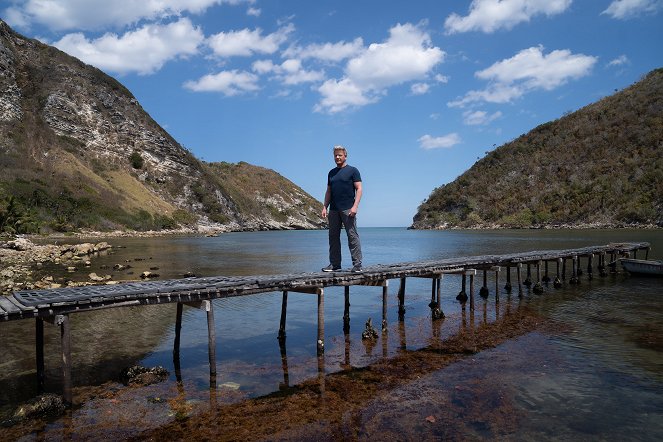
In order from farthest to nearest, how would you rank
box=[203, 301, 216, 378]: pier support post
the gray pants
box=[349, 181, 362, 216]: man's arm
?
the gray pants, box=[349, 181, 362, 216]: man's arm, box=[203, 301, 216, 378]: pier support post

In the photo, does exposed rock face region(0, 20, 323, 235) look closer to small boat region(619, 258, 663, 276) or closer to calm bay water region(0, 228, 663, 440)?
calm bay water region(0, 228, 663, 440)

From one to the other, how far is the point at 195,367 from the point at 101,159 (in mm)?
100312

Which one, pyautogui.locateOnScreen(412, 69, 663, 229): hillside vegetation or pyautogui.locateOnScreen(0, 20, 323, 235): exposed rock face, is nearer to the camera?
pyautogui.locateOnScreen(0, 20, 323, 235): exposed rock face

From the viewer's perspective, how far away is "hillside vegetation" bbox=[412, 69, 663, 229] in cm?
10538

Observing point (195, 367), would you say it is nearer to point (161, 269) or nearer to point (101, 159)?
point (161, 269)

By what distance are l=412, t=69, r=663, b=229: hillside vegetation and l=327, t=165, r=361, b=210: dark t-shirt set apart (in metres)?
103

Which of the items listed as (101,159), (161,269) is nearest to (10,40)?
(101,159)

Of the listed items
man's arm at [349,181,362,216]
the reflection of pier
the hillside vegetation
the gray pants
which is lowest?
the reflection of pier

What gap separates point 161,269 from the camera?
1252 inches

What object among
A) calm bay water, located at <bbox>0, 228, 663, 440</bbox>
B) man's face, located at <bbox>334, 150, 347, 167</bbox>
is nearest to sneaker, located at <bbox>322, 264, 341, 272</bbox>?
calm bay water, located at <bbox>0, 228, 663, 440</bbox>

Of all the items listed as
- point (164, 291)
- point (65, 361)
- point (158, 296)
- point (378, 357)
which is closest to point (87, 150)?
point (164, 291)

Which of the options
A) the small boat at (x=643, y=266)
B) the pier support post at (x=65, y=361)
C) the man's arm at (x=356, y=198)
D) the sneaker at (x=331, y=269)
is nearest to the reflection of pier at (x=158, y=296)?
the pier support post at (x=65, y=361)

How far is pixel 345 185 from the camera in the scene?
12.2 meters

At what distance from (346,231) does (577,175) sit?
13017cm
